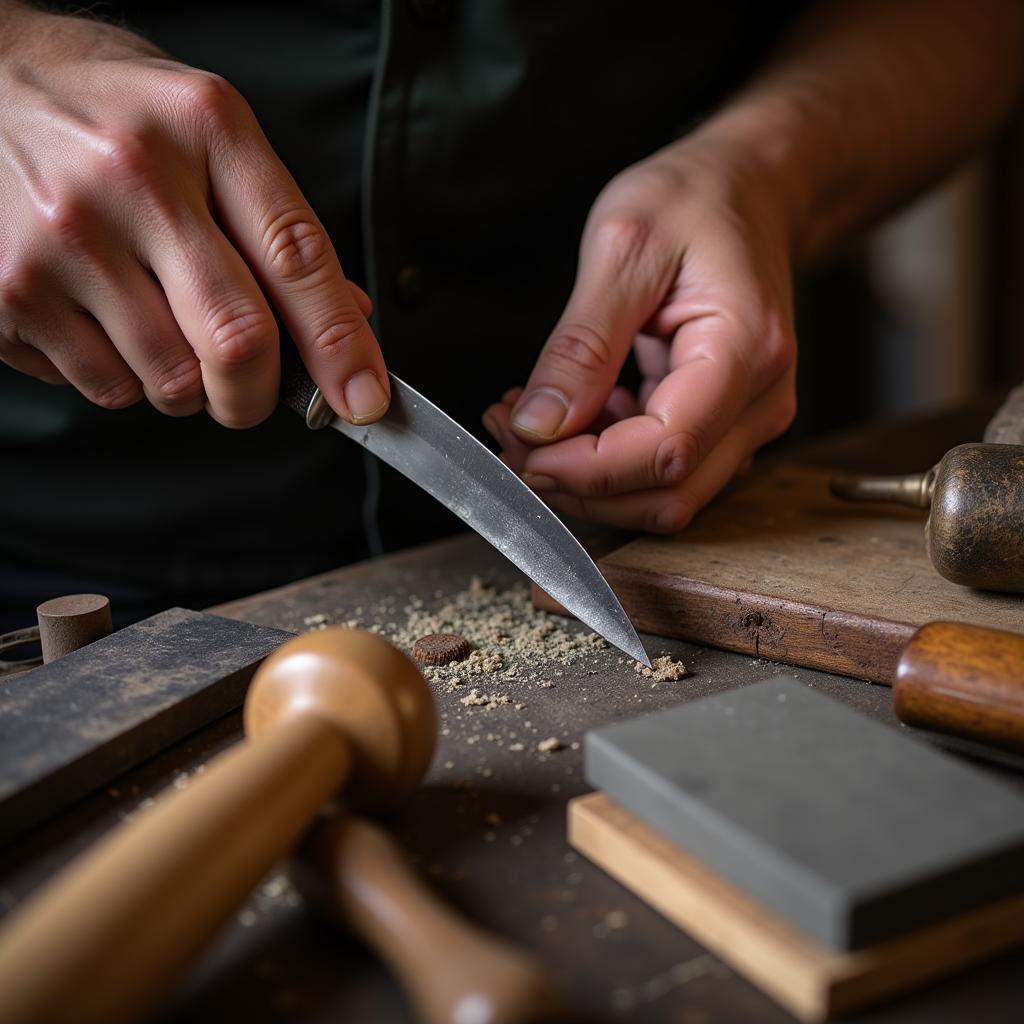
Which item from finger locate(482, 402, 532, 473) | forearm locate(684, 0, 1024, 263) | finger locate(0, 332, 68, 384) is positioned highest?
forearm locate(684, 0, 1024, 263)

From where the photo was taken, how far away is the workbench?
0.65 metres

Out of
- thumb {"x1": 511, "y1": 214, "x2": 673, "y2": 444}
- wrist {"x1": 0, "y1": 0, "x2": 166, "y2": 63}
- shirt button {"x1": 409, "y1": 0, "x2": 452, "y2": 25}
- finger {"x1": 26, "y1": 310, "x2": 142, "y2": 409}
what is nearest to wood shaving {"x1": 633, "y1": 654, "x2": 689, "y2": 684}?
thumb {"x1": 511, "y1": 214, "x2": 673, "y2": 444}

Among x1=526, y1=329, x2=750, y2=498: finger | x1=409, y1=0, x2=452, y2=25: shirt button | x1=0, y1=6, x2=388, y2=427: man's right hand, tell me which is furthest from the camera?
x1=409, y1=0, x2=452, y2=25: shirt button

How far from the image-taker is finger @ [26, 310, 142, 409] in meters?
1.14

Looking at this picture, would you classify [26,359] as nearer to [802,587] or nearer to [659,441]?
[659,441]

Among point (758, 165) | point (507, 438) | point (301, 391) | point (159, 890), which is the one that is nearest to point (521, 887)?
point (159, 890)

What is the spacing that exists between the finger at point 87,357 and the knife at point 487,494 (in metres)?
0.19

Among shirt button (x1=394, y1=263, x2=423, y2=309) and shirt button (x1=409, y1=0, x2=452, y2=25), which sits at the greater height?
shirt button (x1=409, y1=0, x2=452, y2=25)

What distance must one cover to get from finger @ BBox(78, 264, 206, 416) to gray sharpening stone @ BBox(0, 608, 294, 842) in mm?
249

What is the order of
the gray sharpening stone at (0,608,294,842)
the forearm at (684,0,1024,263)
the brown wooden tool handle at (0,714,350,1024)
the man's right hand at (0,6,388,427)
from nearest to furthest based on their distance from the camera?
A: the brown wooden tool handle at (0,714,350,1024)
the gray sharpening stone at (0,608,294,842)
the man's right hand at (0,6,388,427)
the forearm at (684,0,1024,263)

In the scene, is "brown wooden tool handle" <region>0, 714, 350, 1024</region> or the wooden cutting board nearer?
"brown wooden tool handle" <region>0, 714, 350, 1024</region>

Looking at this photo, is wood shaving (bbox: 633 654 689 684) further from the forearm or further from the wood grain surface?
the forearm

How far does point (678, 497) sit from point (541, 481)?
7.0 inches

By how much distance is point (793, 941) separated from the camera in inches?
25.4
